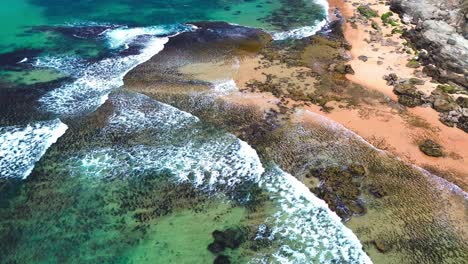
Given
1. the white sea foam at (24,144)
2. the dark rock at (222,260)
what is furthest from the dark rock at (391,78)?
the white sea foam at (24,144)

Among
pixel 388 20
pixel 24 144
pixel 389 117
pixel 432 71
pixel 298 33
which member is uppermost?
pixel 388 20

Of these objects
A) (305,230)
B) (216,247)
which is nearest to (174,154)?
(216,247)

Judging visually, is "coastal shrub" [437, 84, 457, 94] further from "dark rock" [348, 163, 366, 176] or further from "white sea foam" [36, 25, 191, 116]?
"white sea foam" [36, 25, 191, 116]

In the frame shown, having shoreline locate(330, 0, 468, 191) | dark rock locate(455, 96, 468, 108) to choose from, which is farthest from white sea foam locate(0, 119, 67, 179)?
dark rock locate(455, 96, 468, 108)

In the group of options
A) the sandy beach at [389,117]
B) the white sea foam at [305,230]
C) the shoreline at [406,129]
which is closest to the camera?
the white sea foam at [305,230]

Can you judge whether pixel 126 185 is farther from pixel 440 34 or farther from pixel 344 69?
pixel 440 34

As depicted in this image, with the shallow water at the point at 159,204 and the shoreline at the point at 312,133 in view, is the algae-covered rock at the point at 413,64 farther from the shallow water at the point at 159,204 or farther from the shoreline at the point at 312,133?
the shallow water at the point at 159,204
